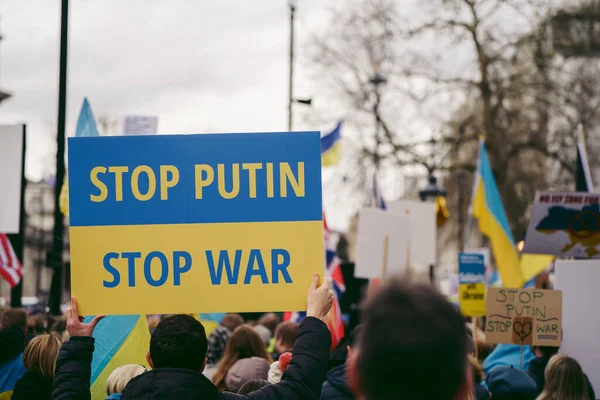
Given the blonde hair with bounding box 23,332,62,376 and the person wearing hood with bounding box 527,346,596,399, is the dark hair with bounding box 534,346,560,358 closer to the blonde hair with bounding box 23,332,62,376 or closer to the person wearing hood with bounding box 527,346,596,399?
the person wearing hood with bounding box 527,346,596,399

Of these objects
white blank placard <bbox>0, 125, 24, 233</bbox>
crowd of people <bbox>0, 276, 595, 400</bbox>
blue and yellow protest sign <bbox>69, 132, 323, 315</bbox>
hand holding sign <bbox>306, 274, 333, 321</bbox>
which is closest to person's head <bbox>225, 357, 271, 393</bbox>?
crowd of people <bbox>0, 276, 595, 400</bbox>

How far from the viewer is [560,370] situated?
4.82 m

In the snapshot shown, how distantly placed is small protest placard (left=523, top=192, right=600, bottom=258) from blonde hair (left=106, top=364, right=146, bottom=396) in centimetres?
475

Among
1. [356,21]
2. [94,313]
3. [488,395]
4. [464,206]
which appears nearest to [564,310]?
[488,395]

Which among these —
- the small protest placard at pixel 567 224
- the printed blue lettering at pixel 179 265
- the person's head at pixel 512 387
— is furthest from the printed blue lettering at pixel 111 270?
the small protest placard at pixel 567 224

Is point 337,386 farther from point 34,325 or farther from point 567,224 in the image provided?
point 34,325

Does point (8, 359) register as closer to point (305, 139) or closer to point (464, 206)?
point (305, 139)

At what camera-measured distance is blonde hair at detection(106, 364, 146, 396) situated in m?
4.42

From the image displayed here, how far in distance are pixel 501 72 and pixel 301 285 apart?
23.2 meters

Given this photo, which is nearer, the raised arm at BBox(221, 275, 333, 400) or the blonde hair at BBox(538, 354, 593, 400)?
the raised arm at BBox(221, 275, 333, 400)

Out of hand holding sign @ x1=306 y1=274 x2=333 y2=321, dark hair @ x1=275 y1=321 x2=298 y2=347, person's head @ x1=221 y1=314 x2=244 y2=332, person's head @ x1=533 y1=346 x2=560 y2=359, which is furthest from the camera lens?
person's head @ x1=221 y1=314 x2=244 y2=332

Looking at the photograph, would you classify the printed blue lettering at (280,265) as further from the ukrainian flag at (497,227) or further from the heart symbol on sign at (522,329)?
the ukrainian flag at (497,227)

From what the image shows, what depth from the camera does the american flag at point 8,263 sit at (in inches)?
386

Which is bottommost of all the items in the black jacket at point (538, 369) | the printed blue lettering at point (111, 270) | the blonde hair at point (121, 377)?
the black jacket at point (538, 369)
